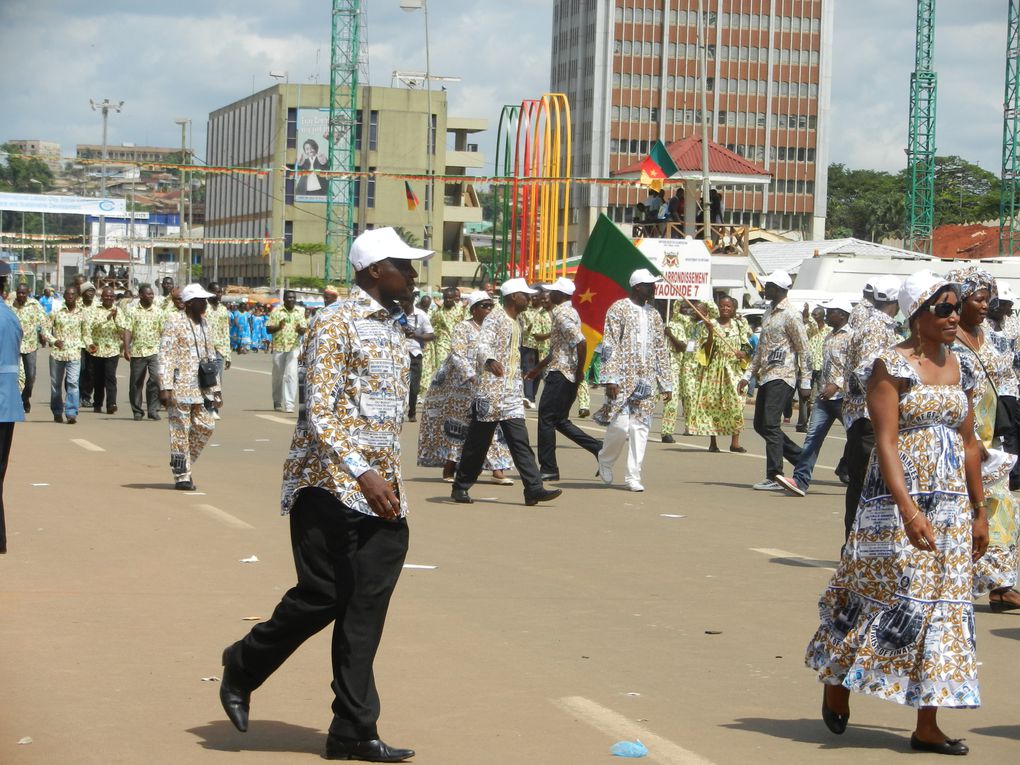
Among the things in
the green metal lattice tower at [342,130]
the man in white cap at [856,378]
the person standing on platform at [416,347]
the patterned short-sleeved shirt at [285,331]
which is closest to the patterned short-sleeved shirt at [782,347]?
the man in white cap at [856,378]

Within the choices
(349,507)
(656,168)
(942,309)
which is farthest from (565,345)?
(656,168)

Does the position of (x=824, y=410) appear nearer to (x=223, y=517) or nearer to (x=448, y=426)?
(x=448, y=426)

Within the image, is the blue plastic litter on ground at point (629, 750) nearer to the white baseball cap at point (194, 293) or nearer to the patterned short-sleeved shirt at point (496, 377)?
the patterned short-sleeved shirt at point (496, 377)

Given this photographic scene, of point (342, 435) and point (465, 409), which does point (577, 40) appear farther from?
point (342, 435)

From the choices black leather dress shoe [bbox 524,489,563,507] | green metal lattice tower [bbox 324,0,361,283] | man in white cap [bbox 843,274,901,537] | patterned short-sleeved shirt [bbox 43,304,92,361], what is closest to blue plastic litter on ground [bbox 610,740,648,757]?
man in white cap [bbox 843,274,901,537]

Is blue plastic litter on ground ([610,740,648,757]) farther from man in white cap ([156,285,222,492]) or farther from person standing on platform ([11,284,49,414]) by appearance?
person standing on platform ([11,284,49,414])

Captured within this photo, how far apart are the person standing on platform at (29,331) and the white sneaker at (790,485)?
37.0ft

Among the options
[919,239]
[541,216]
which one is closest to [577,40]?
[919,239]

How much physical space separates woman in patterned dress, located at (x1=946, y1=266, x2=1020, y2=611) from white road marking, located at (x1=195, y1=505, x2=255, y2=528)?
5067 millimetres

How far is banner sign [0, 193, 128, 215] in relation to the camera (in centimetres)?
10644

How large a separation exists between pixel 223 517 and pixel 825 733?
6.61 m

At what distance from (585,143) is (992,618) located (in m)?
126

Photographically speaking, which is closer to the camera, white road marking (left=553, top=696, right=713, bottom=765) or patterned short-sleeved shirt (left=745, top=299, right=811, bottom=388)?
white road marking (left=553, top=696, right=713, bottom=765)

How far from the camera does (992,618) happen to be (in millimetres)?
8750
